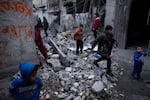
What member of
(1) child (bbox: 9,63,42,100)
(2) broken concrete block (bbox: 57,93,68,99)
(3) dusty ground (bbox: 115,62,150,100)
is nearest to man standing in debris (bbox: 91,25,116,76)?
(3) dusty ground (bbox: 115,62,150,100)

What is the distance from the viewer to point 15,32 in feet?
15.6

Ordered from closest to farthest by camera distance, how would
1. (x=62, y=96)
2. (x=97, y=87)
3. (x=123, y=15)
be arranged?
(x=62, y=96), (x=97, y=87), (x=123, y=15)

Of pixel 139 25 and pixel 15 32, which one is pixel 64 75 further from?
pixel 139 25

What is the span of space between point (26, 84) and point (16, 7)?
232cm

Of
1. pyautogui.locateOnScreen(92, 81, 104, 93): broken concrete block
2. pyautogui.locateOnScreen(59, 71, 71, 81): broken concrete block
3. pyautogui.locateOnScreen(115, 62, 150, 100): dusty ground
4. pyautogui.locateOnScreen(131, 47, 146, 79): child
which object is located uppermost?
pyautogui.locateOnScreen(131, 47, 146, 79): child

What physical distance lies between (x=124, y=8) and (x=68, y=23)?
20.4 feet

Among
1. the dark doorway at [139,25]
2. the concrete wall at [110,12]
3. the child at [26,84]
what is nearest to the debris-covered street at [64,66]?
the child at [26,84]

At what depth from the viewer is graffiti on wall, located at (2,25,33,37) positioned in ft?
15.1

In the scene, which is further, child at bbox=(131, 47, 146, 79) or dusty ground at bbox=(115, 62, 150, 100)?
child at bbox=(131, 47, 146, 79)

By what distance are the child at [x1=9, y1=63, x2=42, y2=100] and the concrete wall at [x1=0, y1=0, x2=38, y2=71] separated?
1947 mm

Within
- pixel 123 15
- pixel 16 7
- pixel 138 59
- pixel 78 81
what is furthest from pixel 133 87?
pixel 123 15

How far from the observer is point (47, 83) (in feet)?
17.3

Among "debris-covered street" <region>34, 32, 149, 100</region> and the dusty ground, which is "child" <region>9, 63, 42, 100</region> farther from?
the dusty ground

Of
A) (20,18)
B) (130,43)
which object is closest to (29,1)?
(20,18)
